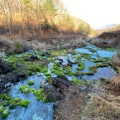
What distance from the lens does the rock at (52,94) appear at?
35.6 ft

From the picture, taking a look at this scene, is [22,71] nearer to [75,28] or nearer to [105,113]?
[105,113]

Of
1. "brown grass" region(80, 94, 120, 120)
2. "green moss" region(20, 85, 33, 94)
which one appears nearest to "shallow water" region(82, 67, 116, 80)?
"green moss" region(20, 85, 33, 94)

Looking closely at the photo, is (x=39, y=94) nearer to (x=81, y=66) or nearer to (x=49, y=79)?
(x=49, y=79)

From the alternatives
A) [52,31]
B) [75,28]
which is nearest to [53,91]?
[52,31]

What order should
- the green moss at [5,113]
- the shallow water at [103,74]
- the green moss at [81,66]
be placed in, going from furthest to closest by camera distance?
the green moss at [81,66], the shallow water at [103,74], the green moss at [5,113]

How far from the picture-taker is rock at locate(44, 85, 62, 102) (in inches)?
428

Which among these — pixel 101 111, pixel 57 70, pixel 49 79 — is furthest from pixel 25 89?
pixel 101 111

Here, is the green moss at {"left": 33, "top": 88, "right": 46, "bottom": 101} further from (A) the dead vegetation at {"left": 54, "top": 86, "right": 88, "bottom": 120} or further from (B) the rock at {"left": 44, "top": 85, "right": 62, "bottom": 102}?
(A) the dead vegetation at {"left": 54, "top": 86, "right": 88, "bottom": 120}

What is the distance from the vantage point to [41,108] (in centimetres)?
1016

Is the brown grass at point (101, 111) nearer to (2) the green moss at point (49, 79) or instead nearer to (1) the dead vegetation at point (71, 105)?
(1) the dead vegetation at point (71, 105)

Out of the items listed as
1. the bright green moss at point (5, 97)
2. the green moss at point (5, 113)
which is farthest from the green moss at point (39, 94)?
the green moss at point (5, 113)

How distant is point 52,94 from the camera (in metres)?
11.1

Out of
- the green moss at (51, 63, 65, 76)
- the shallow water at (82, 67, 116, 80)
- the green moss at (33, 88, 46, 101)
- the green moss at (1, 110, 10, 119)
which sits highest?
the green moss at (33, 88, 46, 101)

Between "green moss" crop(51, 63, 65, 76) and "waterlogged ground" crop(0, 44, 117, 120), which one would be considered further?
"green moss" crop(51, 63, 65, 76)
